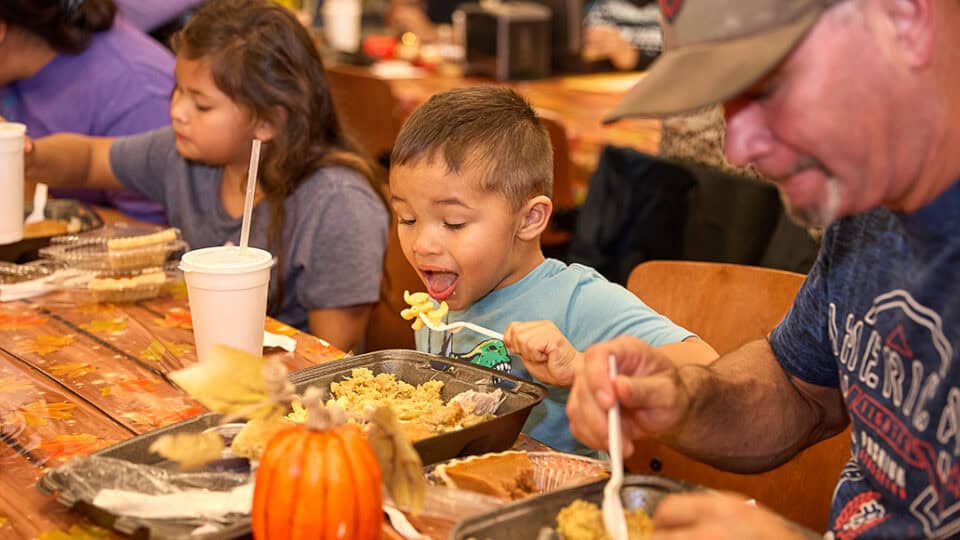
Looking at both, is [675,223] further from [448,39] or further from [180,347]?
[448,39]

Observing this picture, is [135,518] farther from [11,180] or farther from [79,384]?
[11,180]

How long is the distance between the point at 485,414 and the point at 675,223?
5.47 feet

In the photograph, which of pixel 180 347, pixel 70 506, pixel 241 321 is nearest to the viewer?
pixel 70 506

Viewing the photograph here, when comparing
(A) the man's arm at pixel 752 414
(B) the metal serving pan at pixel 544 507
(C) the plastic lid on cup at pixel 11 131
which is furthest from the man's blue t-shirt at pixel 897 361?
(C) the plastic lid on cup at pixel 11 131

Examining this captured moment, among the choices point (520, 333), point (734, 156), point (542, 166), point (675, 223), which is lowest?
point (675, 223)

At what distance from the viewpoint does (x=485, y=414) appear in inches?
55.4

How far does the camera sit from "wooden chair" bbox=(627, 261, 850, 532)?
5.65 feet

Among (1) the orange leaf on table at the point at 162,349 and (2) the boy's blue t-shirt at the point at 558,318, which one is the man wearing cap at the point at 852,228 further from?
(1) the orange leaf on table at the point at 162,349

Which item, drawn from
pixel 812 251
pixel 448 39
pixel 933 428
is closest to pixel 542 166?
pixel 933 428

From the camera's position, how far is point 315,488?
1.08 meters

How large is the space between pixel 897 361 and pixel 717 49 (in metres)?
0.39

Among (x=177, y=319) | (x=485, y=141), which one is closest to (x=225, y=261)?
(x=177, y=319)

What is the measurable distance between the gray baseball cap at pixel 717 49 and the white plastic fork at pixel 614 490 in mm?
311

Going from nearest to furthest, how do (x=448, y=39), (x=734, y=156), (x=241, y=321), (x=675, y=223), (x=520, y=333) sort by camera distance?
(x=734, y=156) → (x=520, y=333) → (x=241, y=321) → (x=675, y=223) → (x=448, y=39)
